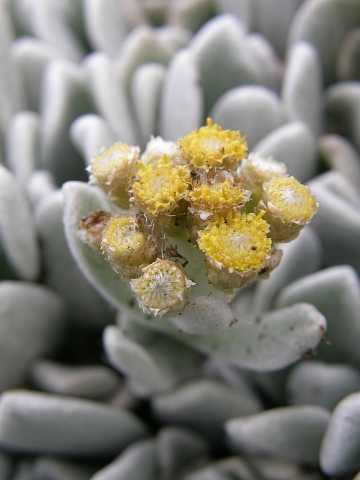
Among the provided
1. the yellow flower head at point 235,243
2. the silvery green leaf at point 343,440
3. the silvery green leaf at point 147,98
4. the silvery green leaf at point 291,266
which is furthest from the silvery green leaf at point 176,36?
the silvery green leaf at point 343,440

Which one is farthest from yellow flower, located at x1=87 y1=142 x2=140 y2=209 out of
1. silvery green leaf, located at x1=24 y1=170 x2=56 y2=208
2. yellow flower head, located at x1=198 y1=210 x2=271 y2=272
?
silvery green leaf, located at x1=24 y1=170 x2=56 y2=208

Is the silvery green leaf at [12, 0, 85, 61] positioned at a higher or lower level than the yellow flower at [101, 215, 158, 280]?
higher

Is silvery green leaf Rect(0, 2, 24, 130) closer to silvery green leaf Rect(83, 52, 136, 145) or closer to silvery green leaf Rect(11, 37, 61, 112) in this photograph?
silvery green leaf Rect(11, 37, 61, 112)

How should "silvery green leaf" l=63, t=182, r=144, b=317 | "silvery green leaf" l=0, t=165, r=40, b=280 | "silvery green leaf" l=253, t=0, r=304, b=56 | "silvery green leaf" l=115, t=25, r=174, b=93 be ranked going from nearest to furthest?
"silvery green leaf" l=63, t=182, r=144, b=317 → "silvery green leaf" l=0, t=165, r=40, b=280 → "silvery green leaf" l=115, t=25, r=174, b=93 → "silvery green leaf" l=253, t=0, r=304, b=56

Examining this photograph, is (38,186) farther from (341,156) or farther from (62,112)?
(341,156)

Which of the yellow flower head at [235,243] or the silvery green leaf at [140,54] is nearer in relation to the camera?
the yellow flower head at [235,243]

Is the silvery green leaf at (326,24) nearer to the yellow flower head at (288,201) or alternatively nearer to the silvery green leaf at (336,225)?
the silvery green leaf at (336,225)
